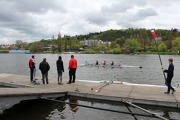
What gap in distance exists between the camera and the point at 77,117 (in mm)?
13172

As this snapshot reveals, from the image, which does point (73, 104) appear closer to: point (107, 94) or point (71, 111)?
point (71, 111)

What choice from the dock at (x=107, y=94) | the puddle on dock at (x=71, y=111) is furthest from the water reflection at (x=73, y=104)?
the dock at (x=107, y=94)

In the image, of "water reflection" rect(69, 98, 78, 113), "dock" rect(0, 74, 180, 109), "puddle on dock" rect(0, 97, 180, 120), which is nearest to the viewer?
"puddle on dock" rect(0, 97, 180, 120)

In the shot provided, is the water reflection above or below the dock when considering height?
below

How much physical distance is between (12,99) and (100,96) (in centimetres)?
545

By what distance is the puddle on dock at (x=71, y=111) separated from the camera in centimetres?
1302

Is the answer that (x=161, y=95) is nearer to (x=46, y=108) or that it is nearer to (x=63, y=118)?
(x=63, y=118)

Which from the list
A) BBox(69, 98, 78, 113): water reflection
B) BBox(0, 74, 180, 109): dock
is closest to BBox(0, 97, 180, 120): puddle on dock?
BBox(69, 98, 78, 113): water reflection

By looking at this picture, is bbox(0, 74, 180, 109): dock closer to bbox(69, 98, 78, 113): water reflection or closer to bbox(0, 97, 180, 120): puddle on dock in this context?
bbox(0, 97, 180, 120): puddle on dock

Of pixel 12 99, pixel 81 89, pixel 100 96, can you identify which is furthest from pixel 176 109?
pixel 12 99

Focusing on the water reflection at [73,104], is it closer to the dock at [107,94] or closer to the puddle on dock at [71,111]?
the puddle on dock at [71,111]

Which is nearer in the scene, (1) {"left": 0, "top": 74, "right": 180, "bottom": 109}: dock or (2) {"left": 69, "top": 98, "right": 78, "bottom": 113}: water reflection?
(1) {"left": 0, "top": 74, "right": 180, "bottom": 109}: dock

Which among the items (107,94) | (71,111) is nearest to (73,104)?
(71,111)

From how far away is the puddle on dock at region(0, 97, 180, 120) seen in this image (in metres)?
13.0
